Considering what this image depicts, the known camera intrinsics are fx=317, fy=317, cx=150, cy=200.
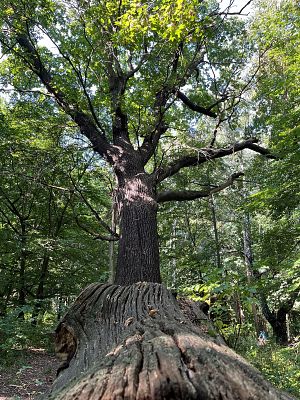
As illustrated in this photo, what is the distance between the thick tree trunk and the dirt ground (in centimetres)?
187

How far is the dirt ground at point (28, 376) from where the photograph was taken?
479 cm

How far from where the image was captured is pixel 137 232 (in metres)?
4.29

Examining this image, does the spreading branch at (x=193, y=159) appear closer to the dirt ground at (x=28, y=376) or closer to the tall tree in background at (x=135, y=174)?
the tall tree in background at (x=135, y=174)

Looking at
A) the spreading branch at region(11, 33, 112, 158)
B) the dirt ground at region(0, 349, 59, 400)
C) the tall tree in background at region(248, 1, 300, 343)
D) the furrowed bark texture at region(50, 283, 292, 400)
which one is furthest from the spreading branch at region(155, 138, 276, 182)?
the dirt ground at region(0, 349, 59, 400)

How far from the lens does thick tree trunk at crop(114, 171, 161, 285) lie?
3.98 meters

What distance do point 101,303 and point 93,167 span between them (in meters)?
7.90

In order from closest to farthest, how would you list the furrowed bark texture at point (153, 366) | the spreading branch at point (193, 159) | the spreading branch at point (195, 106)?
1. the furrowed bark texture at point (153, 366)
2. the spreading branch at point (193, 159)
3. the spreading branch at point (195, 106)

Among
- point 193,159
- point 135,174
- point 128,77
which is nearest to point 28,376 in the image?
point 135,174

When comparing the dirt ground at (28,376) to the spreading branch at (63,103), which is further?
the spreading branch at (63,103)

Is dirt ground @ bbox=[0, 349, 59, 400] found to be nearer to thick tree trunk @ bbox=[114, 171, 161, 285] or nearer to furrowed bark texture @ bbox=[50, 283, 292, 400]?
thick tree trunk @ bbox=[114, 171, 161, 285]

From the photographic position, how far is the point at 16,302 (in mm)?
9844

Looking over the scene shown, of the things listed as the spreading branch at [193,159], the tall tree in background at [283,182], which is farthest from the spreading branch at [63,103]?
the tall tree in background at [283,182]

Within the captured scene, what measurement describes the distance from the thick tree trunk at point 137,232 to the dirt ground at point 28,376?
187 cm

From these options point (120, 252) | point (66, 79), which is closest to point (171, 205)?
point (66, 79)
